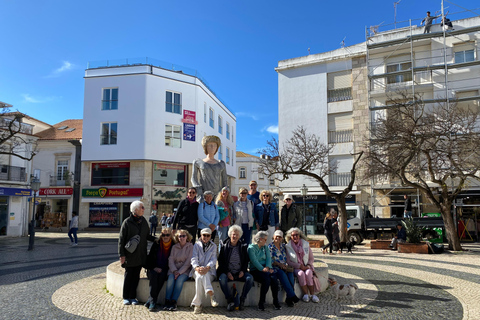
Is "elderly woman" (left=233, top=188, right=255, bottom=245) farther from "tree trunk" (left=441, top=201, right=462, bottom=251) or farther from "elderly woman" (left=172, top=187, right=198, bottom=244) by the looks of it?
"tree trunk" (left=441, top=201, right=462, bottom=251)

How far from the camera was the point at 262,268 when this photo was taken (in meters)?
6.27

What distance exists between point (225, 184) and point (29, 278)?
16.7ft

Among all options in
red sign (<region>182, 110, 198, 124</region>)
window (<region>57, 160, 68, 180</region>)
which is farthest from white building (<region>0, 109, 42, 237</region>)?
red sign (<region>182, 110, 198, 124</region>)

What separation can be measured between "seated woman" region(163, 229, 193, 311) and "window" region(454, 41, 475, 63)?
2512 centimetres

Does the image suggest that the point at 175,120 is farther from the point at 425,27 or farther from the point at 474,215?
the point at 474,215

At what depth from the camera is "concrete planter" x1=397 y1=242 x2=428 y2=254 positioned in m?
14.5

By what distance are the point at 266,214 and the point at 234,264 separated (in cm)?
178

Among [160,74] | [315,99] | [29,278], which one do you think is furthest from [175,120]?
[29,278]

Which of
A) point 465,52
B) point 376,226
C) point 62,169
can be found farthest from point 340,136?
point 62,169

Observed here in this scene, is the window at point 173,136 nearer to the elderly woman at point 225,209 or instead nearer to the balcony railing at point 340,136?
the balcony railing at point 340,136

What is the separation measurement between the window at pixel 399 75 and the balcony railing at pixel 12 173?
26.2m

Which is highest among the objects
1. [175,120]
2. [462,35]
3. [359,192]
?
[462,35]

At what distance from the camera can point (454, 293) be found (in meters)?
7.29

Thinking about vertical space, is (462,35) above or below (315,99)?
above
